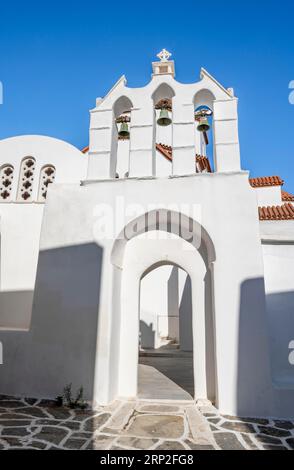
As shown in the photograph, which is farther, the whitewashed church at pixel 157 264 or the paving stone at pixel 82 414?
the whitewashed church at pixel 157 264

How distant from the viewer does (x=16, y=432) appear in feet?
11.3

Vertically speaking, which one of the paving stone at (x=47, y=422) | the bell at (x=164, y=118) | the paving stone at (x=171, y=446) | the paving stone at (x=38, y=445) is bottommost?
the paving stone at (x=38, y=445)

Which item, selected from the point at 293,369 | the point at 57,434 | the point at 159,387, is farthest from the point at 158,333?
the point at 57,434

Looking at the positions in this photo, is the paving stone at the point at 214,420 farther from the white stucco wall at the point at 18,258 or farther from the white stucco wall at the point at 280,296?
the white stucco wall at the point at 18,258

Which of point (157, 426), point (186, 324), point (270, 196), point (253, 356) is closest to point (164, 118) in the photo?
point (253, 356)

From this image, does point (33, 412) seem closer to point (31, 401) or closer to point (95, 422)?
point (31, 401)

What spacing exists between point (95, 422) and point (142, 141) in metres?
4.84

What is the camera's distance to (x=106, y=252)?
16.1 feet

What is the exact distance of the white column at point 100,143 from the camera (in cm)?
566

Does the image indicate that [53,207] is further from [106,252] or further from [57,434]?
[57,434]

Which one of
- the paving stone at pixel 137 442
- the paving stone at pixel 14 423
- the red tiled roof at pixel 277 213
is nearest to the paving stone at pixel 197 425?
the paving stone at pixel 137 442

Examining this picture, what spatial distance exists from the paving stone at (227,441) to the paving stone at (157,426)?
1.47 feet

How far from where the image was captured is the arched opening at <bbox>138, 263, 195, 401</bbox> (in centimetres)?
584
